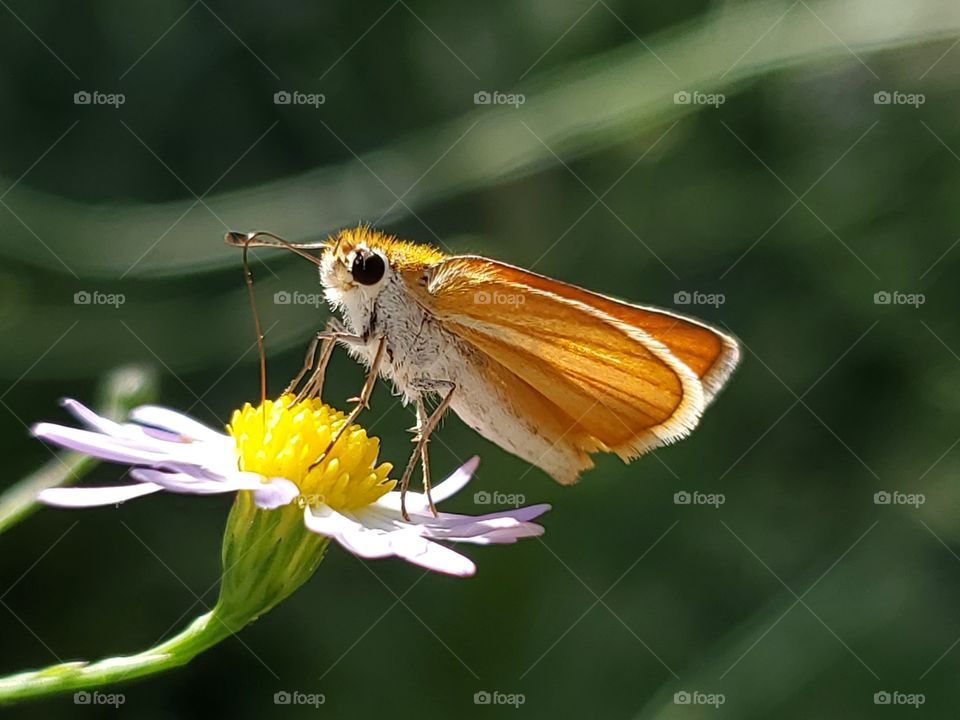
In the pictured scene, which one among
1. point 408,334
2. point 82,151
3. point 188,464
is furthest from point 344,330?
point 82,151

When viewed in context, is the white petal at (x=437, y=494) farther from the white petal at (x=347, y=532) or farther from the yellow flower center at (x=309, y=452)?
the white petal at (x=347, y=532)

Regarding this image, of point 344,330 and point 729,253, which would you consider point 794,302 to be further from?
point 344,330

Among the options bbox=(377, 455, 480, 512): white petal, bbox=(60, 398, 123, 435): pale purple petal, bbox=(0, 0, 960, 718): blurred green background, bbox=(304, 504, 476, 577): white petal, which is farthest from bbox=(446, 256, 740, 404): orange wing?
bbox=(0, 0, 960, 718): blurred green background

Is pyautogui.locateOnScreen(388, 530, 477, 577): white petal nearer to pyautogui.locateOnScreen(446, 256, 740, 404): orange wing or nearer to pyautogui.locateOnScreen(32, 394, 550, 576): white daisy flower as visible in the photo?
pyautogui.locateOnScreen(32, 394, 550, 576): white daisy flower

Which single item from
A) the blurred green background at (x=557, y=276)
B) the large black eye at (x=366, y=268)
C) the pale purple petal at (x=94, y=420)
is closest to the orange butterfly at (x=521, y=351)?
the large black eye at (x=366, y=268)

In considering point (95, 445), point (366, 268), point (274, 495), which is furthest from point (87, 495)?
point (366, 268)
